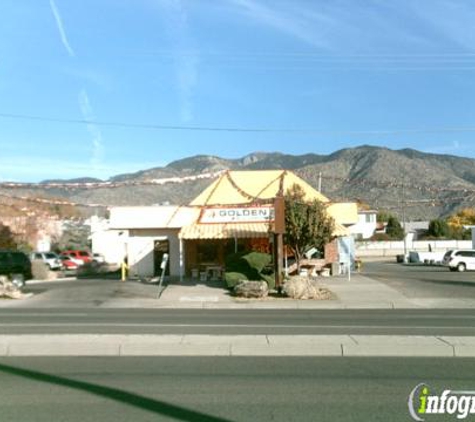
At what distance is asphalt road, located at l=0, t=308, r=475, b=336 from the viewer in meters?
14.1

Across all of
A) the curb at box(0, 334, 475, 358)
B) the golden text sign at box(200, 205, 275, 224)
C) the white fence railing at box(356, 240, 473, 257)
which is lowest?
the curb at box(0, 334, 475, 358)

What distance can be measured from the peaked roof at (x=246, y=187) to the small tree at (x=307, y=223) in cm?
653

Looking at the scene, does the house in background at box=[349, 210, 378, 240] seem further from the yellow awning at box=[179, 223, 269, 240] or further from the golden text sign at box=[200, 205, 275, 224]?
the yellow awning at box=[179, 223, 269, 240]

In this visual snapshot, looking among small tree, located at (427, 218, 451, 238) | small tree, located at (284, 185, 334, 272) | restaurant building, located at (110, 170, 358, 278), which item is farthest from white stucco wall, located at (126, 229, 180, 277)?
small tree, located at (427, 218, 451, 238)

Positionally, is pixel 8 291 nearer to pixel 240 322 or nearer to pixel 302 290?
pixel 302 290

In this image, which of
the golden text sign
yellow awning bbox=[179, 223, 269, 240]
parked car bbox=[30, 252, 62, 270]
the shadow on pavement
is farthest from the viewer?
parked car bbox=[30, 252, 62, 270]

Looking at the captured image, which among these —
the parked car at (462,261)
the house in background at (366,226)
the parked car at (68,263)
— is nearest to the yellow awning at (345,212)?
the parked car at (462,261)

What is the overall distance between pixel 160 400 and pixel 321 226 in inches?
881

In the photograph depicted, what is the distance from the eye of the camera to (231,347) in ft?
35.1

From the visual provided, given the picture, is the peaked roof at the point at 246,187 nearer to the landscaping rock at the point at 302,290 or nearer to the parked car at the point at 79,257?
the landscaping rock at the point at 302,290

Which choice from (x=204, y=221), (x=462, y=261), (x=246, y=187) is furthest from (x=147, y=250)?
(x=462, y=261)

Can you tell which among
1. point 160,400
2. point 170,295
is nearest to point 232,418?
point 160,400

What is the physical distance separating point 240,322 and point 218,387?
27.1 feet

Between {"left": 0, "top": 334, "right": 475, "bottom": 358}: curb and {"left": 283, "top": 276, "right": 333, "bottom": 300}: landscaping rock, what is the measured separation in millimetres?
13737
